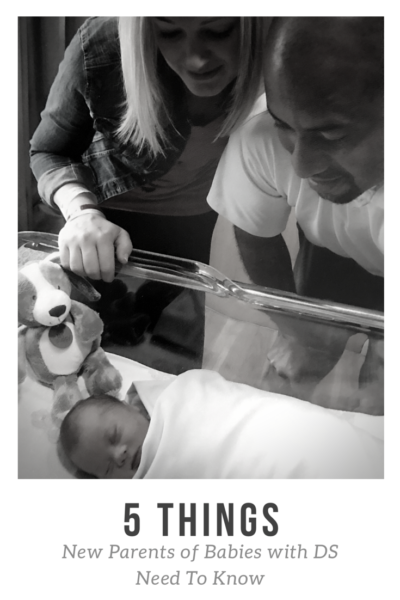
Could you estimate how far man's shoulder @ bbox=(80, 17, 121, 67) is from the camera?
1047mm

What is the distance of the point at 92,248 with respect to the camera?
1.07 metres

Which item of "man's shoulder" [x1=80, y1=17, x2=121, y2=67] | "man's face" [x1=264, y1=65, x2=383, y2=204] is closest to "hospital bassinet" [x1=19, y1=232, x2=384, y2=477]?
"man's face" [x1=264, y1=65, x2=383, y2=204]

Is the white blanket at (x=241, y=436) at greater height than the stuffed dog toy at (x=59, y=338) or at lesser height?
lesser

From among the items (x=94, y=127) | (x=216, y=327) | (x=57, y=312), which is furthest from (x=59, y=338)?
(x=94, y=127)

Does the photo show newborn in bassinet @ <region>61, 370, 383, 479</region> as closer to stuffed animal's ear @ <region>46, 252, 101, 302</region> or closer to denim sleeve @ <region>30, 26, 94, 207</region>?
stuffed animal's ear @ <region>46, 252, 101, 302</region>

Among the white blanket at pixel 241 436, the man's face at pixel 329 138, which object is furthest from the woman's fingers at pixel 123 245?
the man's face at pixel 329 138

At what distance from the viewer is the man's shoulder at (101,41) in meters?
1.05

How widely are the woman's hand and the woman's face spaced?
0.32 meters

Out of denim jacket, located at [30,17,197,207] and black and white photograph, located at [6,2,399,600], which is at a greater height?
denim jacket, located at [30,17,197,207]

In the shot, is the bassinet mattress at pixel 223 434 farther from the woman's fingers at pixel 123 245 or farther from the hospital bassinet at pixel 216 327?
the woman's fingers at pixel 123 245

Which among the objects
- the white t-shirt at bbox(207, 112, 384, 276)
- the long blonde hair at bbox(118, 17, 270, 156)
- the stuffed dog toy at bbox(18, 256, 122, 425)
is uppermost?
the long blonde hair at bbox(118, 17, 270, 156)

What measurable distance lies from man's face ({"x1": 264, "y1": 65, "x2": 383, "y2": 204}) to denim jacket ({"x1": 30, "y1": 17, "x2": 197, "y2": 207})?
18 centimetres

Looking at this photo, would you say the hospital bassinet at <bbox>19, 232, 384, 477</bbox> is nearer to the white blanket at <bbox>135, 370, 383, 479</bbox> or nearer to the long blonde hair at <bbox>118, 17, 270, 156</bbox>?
the white blanket at <bbox>135, 370, 383, 479</bbox>

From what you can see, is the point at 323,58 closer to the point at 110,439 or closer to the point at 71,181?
the point at 71,181
